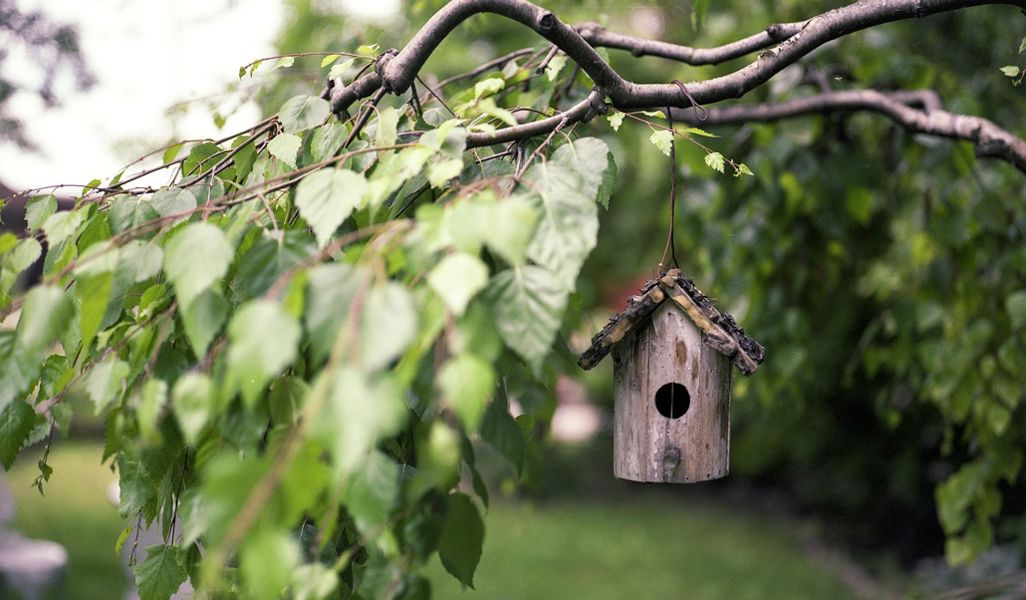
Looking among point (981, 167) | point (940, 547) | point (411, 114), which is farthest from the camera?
point (940, 547)

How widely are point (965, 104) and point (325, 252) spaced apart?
210cm

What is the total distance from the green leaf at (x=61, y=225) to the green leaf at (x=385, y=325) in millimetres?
551

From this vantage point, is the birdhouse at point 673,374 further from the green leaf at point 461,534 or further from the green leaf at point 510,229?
the green leaf at point 510,229

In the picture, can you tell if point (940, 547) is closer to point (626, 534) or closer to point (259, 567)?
point (626, 534)

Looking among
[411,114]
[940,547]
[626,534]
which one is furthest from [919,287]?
[626,534]

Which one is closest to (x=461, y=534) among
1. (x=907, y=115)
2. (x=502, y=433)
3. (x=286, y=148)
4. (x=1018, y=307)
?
(x=502, y=433)

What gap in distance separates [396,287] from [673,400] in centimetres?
95

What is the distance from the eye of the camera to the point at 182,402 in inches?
31.3

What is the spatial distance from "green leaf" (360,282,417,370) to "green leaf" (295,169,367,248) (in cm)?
23

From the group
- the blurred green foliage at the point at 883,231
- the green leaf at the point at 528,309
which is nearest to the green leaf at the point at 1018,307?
the blurred green foliage at the point at 883,231

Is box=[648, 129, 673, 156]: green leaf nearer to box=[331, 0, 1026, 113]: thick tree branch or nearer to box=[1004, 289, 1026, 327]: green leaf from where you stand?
box=[331, 0, 1026, 113]: thick tree branch

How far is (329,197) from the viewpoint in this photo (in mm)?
969

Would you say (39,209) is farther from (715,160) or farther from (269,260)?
(715,160)

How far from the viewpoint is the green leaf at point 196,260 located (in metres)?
0.87
